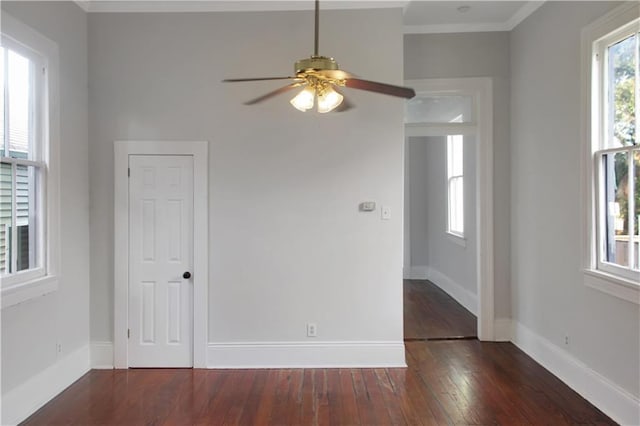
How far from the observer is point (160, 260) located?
11.9 feet

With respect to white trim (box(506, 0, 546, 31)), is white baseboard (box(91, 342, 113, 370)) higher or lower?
lower

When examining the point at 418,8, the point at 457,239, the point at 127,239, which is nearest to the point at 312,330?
the point at 127,239

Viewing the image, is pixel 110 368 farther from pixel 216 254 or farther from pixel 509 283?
pixel 509 283

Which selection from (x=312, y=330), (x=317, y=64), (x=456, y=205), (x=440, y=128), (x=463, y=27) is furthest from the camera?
(x=456, y=205)

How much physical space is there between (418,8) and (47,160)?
358 cm

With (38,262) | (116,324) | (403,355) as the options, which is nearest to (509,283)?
(403,355)

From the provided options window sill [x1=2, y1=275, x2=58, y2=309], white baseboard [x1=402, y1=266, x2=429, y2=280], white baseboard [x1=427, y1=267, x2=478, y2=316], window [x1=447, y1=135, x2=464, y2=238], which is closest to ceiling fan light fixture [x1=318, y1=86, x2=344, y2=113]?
window sill [x1=2, y1=275, x2=58, y2=309]

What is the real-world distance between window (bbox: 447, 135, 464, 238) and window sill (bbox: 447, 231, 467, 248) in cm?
4

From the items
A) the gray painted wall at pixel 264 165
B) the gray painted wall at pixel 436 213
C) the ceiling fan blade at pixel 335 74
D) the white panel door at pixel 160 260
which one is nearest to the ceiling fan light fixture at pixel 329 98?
the ceiling fan blade at pixel 335 74

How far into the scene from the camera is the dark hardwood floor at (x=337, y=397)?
273 cm

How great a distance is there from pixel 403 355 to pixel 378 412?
0.86m

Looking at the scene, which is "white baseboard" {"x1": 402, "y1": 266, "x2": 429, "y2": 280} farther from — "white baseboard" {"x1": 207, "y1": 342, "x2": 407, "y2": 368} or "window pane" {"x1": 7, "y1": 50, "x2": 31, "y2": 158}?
"window pane" {"x1": 7, "y1": 50, "x2": 31, "y2": 158}

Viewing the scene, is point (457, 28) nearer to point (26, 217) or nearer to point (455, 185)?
point (455, 185)

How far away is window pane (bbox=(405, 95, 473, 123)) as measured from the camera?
14.1 ft
